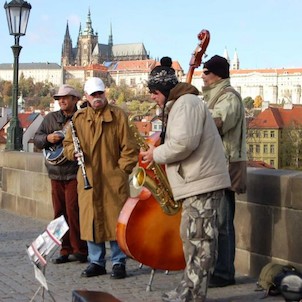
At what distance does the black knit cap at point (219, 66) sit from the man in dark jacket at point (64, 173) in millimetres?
1774

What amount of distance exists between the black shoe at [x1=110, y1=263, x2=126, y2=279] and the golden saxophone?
106 cm

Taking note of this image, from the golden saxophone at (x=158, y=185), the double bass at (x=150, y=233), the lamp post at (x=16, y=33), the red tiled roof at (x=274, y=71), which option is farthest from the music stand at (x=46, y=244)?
the red tiled roof at (x=274, y=71)

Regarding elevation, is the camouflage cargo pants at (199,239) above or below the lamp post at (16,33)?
below

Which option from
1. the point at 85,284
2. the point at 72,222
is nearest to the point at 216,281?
the point at 85,284

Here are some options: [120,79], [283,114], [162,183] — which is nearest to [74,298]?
[162,183]

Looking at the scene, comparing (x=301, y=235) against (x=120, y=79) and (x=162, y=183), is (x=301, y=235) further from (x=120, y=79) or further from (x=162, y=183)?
(x=120, y=79)

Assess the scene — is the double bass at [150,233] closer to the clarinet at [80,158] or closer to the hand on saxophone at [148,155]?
the hand on saxophone at [148,155]

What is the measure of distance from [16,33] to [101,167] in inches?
271

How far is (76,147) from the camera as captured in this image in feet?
21.5

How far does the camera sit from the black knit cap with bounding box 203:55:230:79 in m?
6.14

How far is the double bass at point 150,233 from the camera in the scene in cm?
591

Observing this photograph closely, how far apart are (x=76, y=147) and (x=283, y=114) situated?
3454 inches

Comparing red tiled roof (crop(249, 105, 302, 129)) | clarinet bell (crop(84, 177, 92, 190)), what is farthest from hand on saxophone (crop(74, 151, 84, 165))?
red tiled roof (crop(249, 105, 302, 129))

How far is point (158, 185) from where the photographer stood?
18.5ft
